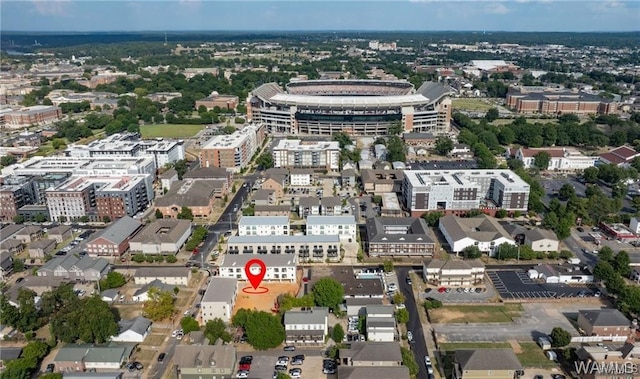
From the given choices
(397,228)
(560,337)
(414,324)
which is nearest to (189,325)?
(414,324)

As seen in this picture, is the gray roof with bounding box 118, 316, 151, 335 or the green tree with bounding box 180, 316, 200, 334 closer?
the gray roof with bounding box 118, 316, 151, 335

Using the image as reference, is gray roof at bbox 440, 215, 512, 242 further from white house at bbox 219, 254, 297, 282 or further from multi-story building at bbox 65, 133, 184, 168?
multi-story building at bbox 65, 133, 184, 168

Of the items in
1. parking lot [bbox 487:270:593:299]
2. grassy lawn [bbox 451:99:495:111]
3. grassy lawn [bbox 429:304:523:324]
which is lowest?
grassy lawn [bbox 429:304:523:324]

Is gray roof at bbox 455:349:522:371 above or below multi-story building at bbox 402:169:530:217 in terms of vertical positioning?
below

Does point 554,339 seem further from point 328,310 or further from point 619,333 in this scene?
point 328,310

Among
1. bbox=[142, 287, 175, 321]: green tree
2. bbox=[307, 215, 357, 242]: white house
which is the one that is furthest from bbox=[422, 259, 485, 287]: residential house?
bbox=[142, 287, 175, 321]: green tree

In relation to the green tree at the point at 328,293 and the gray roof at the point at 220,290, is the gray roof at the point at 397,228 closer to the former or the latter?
the green tree at the point at 328,293

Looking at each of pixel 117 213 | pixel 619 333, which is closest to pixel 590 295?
pixel 619 333
